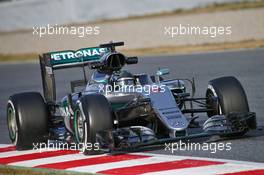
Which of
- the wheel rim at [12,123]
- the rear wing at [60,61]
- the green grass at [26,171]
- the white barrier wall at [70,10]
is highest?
the white barrier wall at [70,10]

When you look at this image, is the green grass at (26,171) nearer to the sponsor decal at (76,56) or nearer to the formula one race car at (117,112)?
the formula one race car at (117,112)

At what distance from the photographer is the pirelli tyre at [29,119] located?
10.3m

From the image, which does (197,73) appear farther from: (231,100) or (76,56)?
(231,100)

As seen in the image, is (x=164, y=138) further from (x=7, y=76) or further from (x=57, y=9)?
(x=57, y=9)

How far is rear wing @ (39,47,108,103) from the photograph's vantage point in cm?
1126

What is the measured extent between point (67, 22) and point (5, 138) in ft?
57.9

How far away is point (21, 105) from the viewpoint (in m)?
10.3

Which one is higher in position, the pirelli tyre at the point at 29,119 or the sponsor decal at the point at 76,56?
the sponsor decal at the point at 76,56

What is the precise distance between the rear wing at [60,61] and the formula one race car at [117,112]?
0.01m

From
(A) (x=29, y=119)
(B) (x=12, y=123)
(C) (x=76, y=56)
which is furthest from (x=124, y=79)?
(B) (x=12, y=123)

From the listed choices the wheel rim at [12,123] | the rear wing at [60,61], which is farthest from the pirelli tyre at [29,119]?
the rear wing at [60,61]

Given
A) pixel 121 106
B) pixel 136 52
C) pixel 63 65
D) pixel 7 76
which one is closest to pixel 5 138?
pixel 63 65

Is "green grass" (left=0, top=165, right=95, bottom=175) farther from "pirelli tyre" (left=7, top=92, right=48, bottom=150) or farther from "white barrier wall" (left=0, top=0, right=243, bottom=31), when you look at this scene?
"white barrier wall" (left=0, top=0, right=243, bottom=31)

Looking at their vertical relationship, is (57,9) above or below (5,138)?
above
